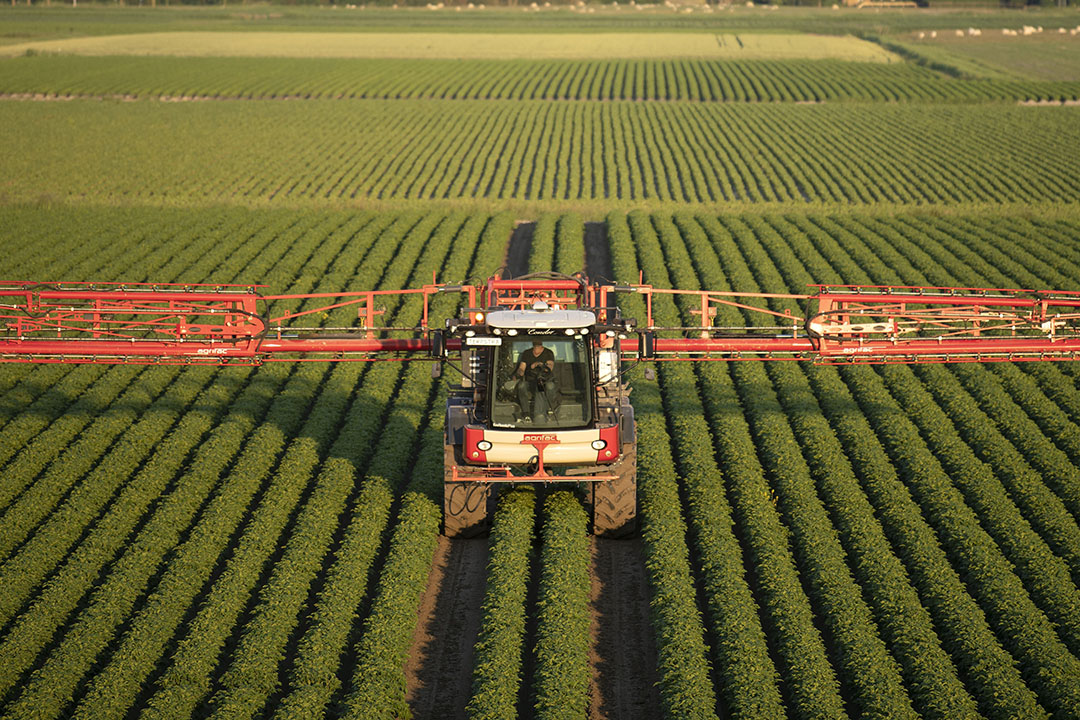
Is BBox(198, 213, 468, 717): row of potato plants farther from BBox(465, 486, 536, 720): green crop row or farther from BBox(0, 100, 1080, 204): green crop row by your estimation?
BBox(0, 100, 1080, 204): green crop row

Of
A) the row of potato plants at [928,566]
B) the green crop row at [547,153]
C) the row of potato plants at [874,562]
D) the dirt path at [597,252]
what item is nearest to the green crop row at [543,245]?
the dirt path at [597,252]

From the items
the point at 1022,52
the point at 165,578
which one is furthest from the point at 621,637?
the point at 1022,52

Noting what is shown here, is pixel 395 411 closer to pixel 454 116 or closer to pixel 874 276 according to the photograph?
pixel 874 276

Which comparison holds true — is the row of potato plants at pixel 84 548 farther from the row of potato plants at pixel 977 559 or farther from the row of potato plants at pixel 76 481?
the row of potato plants at pixel 977 559

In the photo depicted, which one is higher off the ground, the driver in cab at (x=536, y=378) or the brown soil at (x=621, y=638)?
the driver in cab at (x=536, y=378)

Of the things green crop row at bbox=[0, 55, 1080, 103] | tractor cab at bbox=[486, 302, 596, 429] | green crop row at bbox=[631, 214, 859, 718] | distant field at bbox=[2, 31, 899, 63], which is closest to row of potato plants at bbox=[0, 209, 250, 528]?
tractor cab at bbox=[486, 302, 596, 429]
